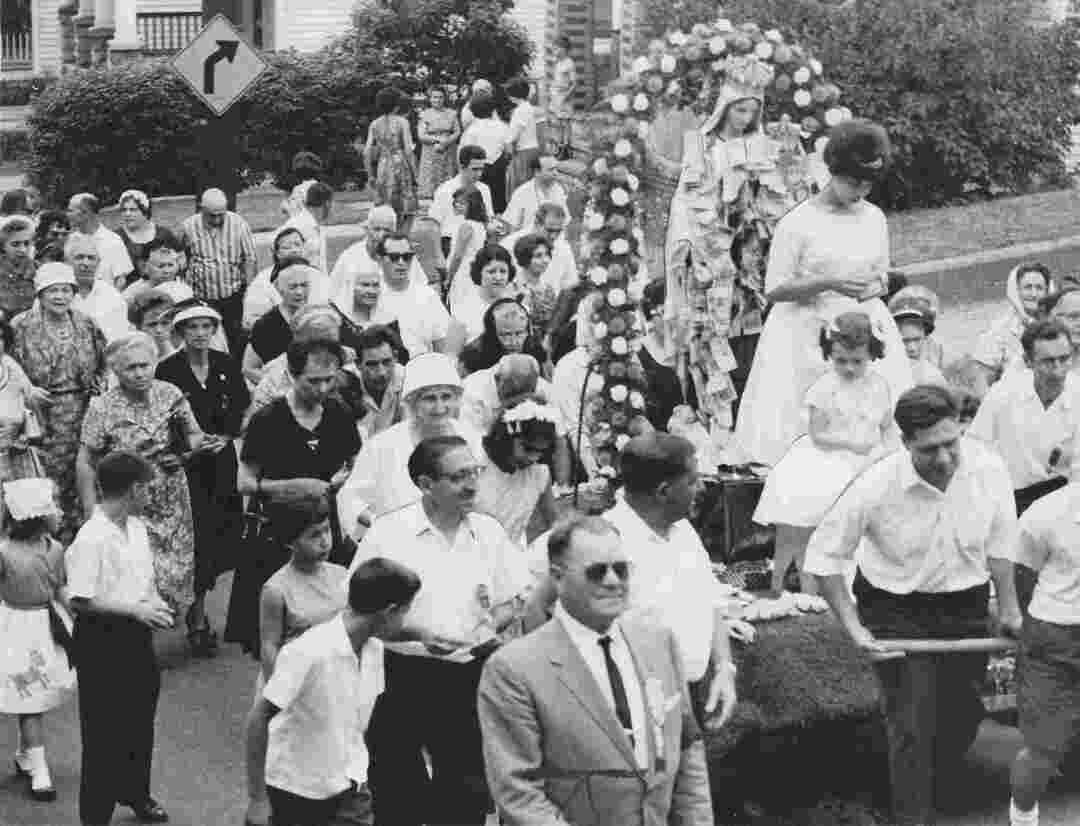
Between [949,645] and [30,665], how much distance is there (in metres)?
4.09

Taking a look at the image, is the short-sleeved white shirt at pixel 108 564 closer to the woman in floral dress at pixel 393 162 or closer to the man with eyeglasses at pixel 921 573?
the man with eyeglasses at pixel 921 573

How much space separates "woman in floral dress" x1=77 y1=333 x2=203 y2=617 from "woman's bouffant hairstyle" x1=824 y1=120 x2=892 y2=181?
3.36 meters

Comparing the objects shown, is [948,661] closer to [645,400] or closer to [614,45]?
[645,400]

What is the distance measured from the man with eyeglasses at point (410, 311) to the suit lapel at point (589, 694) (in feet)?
24.3

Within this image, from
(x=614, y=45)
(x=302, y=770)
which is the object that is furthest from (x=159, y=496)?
(x=614, y=45)

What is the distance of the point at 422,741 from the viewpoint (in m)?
9.27

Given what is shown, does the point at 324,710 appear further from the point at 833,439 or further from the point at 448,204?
the point at 448,204

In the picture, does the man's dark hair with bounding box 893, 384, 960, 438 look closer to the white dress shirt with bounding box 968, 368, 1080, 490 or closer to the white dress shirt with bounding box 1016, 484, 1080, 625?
the white dress shirt with bounding box 1016, 484, 1080, 625

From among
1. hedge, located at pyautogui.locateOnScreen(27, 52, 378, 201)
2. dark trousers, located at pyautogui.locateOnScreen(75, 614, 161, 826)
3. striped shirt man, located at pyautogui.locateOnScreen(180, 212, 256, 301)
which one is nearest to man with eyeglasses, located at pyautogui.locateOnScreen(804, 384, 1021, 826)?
dark trousers, located at pyautogui.locateOnScreen(75, 614, 161, 826)

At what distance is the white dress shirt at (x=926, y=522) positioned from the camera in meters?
9.09

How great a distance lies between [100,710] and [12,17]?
44.4 meters

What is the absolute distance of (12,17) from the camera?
172ft

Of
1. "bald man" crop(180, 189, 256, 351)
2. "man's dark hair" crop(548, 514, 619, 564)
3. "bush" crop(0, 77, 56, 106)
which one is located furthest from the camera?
"bush" crop(0, 77, 56, 106)

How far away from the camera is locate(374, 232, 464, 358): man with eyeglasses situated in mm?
14344
